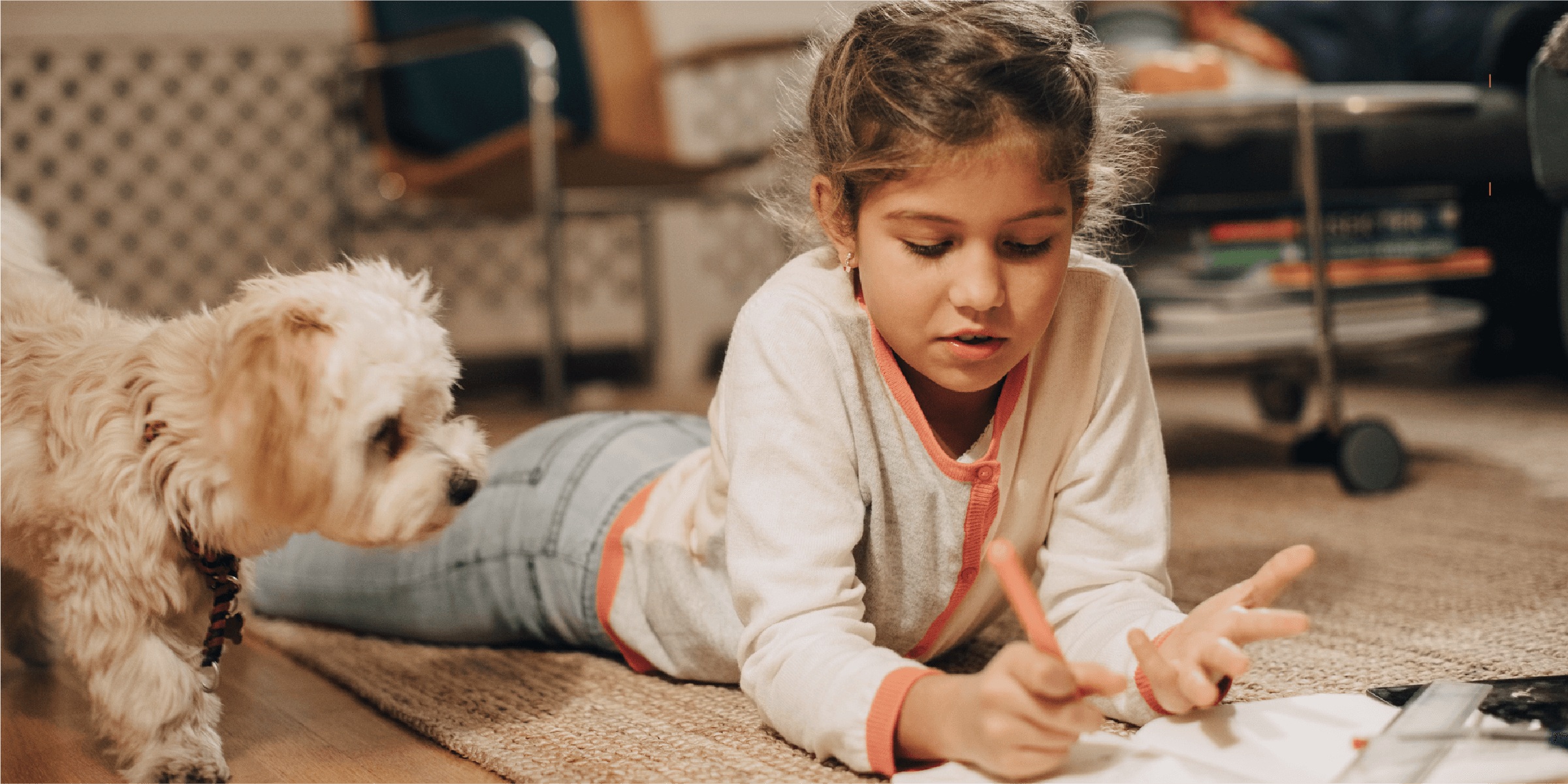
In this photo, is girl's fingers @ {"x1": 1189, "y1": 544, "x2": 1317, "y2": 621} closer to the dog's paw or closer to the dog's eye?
the dog's eye

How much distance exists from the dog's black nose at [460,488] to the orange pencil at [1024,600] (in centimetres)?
34

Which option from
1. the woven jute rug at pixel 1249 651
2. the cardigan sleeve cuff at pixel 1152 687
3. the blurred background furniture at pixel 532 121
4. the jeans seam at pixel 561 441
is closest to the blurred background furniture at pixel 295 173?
the blurred background furniture at pixel 532 121

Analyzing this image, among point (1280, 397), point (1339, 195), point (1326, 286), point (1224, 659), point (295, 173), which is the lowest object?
point (1280, 397)

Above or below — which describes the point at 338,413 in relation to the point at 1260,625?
above

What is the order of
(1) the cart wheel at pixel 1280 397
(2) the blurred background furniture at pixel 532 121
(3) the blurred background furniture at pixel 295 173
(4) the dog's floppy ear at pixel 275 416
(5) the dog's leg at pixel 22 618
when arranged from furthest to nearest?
1. (3) the blurred background furniture at pixel 295 173
2. (2) the blurred background furniture at pixel 532 121
3. (1) the cart wheel at pixel 1280 397
4. (5) the dog's leg at pixel 22 618
5. (4) the dog's floppy ear at pixel 275 416

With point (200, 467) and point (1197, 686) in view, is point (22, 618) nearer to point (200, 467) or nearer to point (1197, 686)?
point (200, 467)

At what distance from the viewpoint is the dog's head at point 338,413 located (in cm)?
64

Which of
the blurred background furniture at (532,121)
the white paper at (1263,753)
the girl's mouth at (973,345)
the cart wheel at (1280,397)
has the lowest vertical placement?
the cart wheel at (1280,397)

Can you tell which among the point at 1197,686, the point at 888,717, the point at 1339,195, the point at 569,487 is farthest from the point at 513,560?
the point at 1339,195

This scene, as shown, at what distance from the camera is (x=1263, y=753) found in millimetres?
603

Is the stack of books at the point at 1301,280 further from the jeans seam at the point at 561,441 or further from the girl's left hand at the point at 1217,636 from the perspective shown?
the girl's left hand at the point at 1217,636

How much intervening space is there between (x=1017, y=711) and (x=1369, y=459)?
3.53ft

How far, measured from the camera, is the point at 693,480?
88cm

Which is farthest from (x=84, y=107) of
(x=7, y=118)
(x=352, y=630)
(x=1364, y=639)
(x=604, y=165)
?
(x=1364, y=639)
